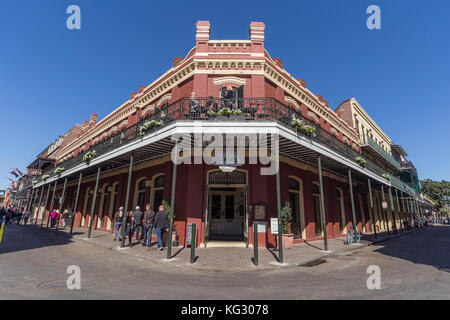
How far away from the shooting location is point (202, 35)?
11820 millimetres

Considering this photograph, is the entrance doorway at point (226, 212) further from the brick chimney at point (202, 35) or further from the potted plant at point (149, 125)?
the brick chimney at point (202, 35)

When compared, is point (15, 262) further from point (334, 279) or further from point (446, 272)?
point (446, 272)

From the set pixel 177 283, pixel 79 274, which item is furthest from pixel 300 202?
pixel 79 274

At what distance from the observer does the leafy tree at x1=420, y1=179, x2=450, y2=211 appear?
5498cm

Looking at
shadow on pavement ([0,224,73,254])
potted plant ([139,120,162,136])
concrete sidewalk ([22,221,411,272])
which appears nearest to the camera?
concrete sidewalk ([22,221,411,272])

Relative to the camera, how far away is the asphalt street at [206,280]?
12.9 feet

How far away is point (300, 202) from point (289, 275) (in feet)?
22.9

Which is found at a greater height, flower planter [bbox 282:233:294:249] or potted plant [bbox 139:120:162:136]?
potted plant [bbox 139:120:162:136]

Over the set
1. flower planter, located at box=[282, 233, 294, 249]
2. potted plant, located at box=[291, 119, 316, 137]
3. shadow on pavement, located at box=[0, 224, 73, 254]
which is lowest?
shadow on pavement, located at box=[0, 224, 73, 254]

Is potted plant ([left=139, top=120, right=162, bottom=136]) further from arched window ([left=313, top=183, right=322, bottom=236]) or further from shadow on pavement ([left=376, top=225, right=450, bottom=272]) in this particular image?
shadow on pavement ([left=376, top=225, right=450, bottom=272])

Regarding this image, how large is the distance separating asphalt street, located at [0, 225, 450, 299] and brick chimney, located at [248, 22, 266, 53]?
10.5 meters

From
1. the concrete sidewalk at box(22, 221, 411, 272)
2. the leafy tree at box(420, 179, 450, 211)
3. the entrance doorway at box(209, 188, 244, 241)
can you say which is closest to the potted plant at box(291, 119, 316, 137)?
the entrance doorway at box(209, 188, 244, 241)
